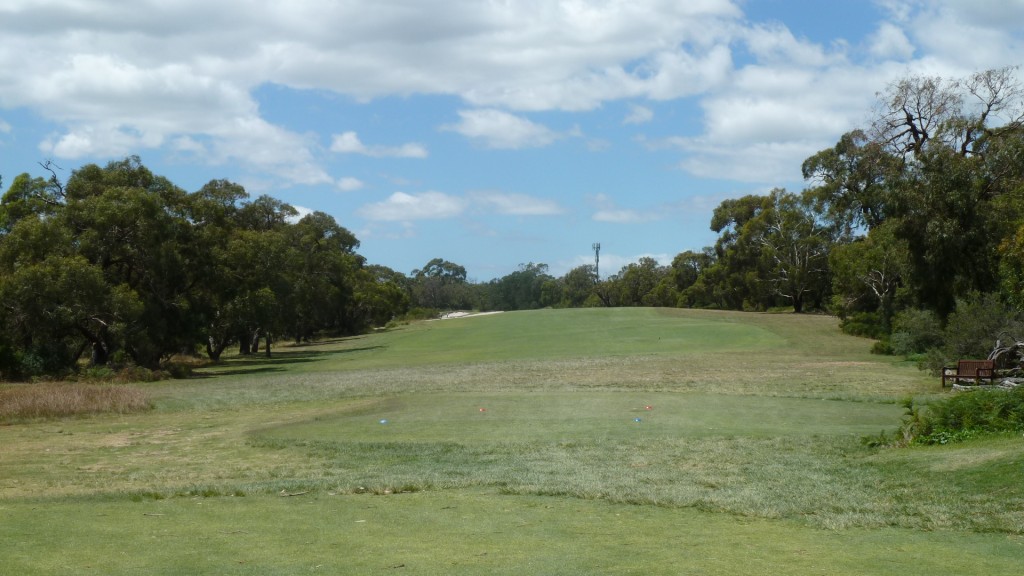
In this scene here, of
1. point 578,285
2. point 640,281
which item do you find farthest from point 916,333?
point 578,285

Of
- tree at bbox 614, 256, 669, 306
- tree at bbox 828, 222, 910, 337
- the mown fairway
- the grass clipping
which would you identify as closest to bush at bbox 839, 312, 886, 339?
tree at bbox 828, 222, 910, 337

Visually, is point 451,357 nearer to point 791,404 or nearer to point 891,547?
point 791,404

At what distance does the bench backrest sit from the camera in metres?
30.0

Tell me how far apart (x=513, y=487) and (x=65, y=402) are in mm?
20382

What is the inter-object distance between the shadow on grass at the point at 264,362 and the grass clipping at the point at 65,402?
789 inches

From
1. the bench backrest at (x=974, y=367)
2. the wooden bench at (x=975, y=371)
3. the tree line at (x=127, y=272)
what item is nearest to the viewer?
the wooden bench at (x=975, y=371)

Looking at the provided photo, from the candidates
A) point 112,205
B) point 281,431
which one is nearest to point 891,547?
point 281,431

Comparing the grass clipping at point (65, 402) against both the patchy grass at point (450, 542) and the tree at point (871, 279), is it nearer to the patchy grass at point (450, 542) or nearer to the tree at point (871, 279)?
the patchy grass at point (450, 542)

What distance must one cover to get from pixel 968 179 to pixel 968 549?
3623 centimetres

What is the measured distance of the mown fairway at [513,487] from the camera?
8953mm

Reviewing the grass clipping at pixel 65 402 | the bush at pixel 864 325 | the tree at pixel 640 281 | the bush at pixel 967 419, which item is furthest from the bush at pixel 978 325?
the tree at pixel 640 281

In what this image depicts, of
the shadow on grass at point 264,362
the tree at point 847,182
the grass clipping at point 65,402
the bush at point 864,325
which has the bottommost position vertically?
the shadow on grass at point 264,362

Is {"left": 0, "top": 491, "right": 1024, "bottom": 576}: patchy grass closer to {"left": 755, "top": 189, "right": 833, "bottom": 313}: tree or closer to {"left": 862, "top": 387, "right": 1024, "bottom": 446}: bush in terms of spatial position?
{"left": 862, "top": 387, "right": 1024, "bottom": 446}: bush

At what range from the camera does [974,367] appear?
100ft
